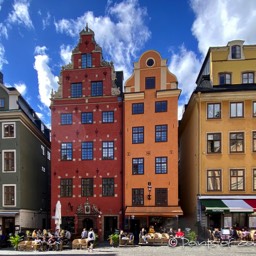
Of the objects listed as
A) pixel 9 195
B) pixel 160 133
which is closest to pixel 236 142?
pixel 160 133

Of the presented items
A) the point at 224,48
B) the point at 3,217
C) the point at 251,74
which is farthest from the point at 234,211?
the point at 3,217

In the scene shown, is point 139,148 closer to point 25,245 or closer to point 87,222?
point 87,222

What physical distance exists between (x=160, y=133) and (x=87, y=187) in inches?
363

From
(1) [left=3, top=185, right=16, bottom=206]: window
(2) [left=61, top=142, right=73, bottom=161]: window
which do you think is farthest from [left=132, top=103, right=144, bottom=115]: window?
(1) [left=3, top=185, right=16, bottom=206]: window

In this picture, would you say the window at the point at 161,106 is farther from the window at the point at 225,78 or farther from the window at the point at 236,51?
the window at the point at 236,51

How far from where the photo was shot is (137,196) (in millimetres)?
34594

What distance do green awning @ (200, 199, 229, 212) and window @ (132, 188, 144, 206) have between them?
592 centimetres

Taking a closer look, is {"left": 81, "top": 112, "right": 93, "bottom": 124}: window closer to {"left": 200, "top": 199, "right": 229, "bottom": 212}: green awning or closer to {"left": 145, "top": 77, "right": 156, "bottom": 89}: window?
{"left": 145, "top": 77, "right": 156, "bottom": 89}: window

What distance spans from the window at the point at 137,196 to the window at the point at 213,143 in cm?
765

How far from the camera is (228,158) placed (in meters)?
32.6

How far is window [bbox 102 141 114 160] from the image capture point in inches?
1419

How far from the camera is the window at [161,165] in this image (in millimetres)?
34500

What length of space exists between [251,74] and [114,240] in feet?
65.8

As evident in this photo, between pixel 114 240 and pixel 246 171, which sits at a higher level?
pixel 246 171
